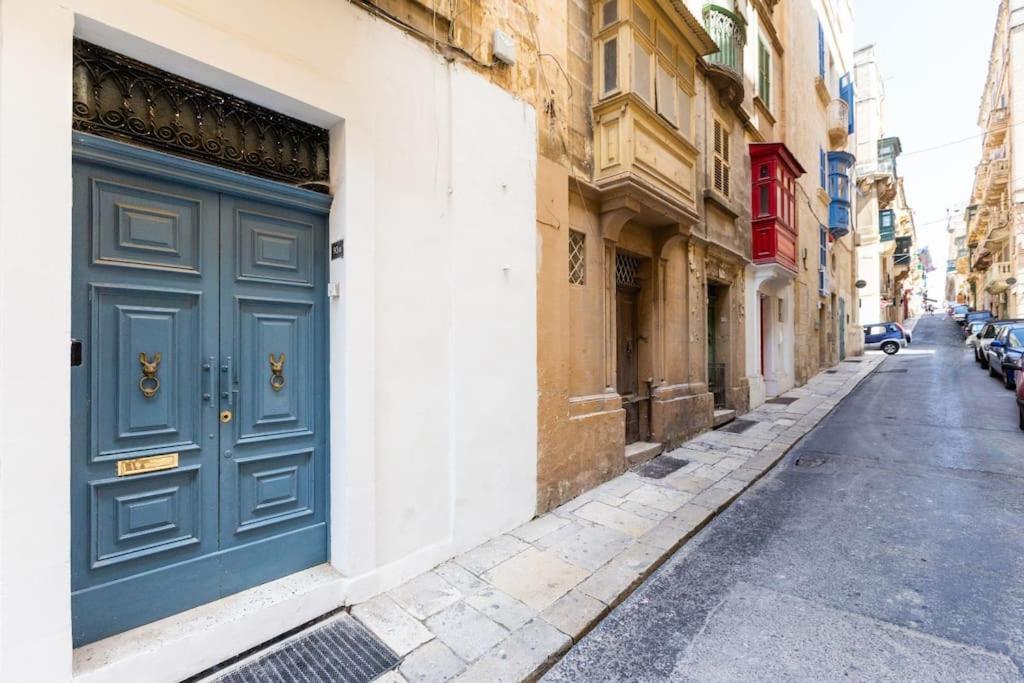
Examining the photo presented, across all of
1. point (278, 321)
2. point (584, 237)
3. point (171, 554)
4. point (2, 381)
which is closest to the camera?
point (2, 381)

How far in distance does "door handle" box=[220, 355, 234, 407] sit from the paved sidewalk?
1716 mm

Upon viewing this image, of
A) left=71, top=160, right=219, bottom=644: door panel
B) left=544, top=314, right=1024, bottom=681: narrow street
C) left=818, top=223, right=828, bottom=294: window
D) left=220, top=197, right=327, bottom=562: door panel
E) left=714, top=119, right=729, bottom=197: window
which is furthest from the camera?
left=818, top=223, right=828, bottom=294: window

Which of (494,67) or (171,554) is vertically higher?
(494,67)

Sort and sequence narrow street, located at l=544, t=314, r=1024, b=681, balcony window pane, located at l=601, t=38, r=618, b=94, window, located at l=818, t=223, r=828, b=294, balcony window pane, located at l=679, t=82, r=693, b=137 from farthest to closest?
window, located at l=818, t=223, r=828, b=294 < balcony window pane, located at l=679, t=82, r=693, b=137 < balcony window pane, located at l=601, t=38, r=618, b=94 < narrow street, located at l=544, t=314, r=1024, b=681

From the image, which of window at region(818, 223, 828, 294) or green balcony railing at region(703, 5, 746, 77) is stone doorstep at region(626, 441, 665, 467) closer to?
green balcony railing at region(703, 5, 746, 77)

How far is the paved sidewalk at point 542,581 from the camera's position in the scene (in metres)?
2.73

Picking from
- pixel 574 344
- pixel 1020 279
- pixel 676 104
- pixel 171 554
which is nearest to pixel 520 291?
pixel 574 344

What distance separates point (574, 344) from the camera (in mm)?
5348

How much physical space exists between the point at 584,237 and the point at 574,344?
1.37 metres

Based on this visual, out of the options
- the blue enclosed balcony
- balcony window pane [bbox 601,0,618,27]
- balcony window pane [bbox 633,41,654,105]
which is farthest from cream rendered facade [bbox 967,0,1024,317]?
balcony window pane [bbox 601,0,618,27]

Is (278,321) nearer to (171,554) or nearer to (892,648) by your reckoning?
(171,554)

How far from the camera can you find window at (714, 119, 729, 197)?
8.93 m

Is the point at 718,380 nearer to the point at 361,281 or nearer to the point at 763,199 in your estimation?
the point at 763,199

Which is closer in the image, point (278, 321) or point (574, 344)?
point (278, 321)
